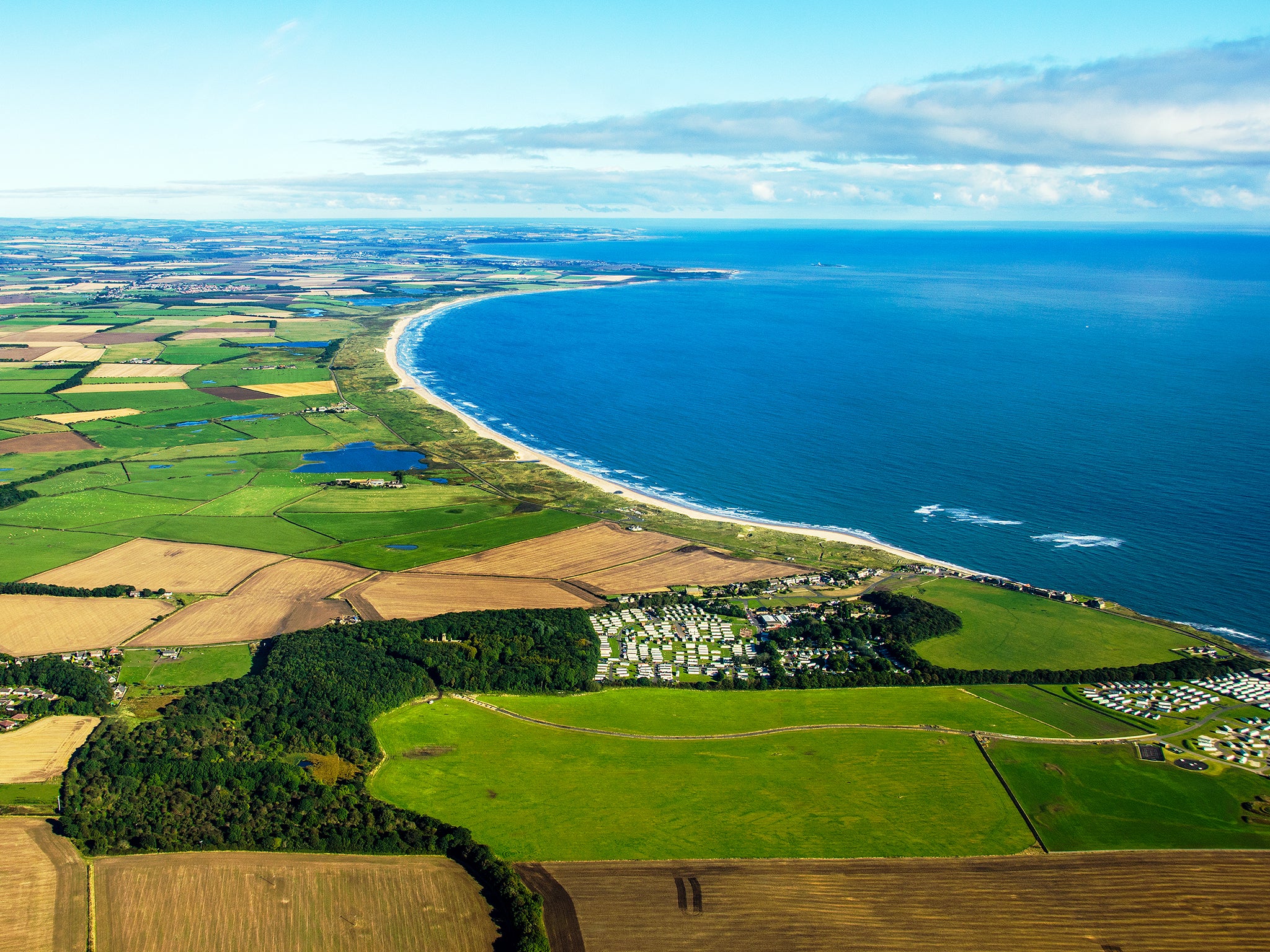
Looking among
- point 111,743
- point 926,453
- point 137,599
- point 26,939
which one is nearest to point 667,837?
point 26,939

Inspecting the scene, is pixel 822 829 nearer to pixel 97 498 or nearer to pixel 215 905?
A: pixel 215 905

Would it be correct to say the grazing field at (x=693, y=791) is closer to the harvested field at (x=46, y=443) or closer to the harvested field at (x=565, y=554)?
the harvested field at (x=565, y=554)

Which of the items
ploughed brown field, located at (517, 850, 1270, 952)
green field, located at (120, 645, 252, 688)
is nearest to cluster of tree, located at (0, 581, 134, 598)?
green field, located at (120, 645, 252, 688)

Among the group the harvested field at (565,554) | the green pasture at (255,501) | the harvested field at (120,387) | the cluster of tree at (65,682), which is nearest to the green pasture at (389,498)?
the green pasture at (255,501)

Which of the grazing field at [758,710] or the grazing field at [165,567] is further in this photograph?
the grazing field at [165,567]

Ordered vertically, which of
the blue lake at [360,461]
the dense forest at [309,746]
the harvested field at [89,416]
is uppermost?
the harvested field at [89,416]

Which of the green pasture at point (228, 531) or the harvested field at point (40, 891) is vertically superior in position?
the green pasture at point (228, 531)

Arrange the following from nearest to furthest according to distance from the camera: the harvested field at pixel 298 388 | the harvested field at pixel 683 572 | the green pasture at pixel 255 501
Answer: the harvested field at pixel 683 572
the green pasture at pixel 255 501
the harvested field at pixel 298 388

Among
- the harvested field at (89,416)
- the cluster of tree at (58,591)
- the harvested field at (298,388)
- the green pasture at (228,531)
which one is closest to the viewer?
the cluster of tree at (58,591)
